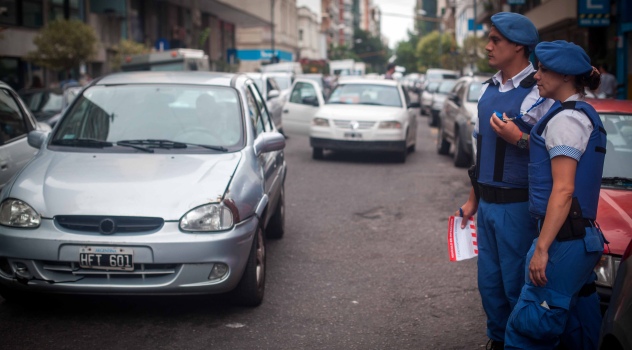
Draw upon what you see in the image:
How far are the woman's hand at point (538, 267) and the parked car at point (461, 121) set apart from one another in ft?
30.8

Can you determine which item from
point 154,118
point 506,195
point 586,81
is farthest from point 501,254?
point 154,118

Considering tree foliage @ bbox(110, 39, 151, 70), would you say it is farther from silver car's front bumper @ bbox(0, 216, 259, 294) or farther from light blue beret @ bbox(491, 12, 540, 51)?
light blue beret @ bbox(491, 12, 540, 51)

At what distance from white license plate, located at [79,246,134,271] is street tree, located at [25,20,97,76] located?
2113cm

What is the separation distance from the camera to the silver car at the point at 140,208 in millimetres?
5328

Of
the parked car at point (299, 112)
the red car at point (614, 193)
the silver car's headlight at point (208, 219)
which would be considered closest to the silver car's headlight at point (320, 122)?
the parked car at point (299, 112)

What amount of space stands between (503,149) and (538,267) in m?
0.79

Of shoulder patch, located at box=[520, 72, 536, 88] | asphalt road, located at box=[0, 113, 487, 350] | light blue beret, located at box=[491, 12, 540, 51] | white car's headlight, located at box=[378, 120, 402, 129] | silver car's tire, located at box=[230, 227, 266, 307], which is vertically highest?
light blue beret, located at box=[491, 12, 540, 51]

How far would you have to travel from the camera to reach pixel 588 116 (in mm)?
3764

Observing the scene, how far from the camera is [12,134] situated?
27.0 feet

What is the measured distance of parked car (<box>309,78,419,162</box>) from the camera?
50.2ft

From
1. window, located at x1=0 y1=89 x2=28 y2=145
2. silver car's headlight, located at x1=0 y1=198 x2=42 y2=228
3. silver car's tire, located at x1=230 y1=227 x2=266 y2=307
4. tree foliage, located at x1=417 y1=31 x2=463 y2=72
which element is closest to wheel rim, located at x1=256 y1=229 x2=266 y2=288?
silver car's tire, located at x1=230 y1=227 x2=266 y2=307

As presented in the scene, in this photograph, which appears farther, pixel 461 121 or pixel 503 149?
pixel 461 121

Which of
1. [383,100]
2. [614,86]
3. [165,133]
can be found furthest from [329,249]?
[614,86]

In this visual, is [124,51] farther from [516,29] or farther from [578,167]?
[578,167]
